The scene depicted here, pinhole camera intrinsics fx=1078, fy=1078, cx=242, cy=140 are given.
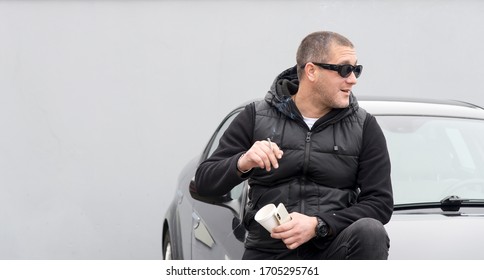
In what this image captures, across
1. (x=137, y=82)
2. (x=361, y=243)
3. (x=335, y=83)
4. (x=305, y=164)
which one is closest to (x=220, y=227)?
(x=305, y=164)

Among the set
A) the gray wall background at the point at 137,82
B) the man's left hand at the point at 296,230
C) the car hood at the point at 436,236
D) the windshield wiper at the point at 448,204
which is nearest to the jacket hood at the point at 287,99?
the man's left hand at the point at 296,230

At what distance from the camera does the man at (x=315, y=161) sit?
404cm

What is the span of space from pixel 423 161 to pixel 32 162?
3915mm

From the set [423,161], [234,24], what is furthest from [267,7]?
[423,161]

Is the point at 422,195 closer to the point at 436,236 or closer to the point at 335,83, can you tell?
the point at 436,236

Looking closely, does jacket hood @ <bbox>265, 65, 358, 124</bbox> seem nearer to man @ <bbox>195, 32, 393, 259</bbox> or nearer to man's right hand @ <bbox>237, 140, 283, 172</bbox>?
man @ <bbox>195, 32, 393, 259</bbox>

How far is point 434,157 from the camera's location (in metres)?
5.30

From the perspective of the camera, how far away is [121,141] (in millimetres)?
8242

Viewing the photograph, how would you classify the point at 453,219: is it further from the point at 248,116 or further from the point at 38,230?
the point at 38,230

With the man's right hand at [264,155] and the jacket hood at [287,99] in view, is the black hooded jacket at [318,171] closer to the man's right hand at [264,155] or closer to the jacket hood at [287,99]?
the jacket hood at [287,99]

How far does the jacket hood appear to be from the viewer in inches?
164

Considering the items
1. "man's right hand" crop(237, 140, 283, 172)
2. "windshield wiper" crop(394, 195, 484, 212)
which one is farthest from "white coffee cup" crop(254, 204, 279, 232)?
"windshield wiper" crop(394, 195, 484, 212)

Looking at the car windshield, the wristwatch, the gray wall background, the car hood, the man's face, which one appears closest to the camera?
the wristwatch

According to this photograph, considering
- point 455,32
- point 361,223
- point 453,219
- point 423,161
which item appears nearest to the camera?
point 361,223
